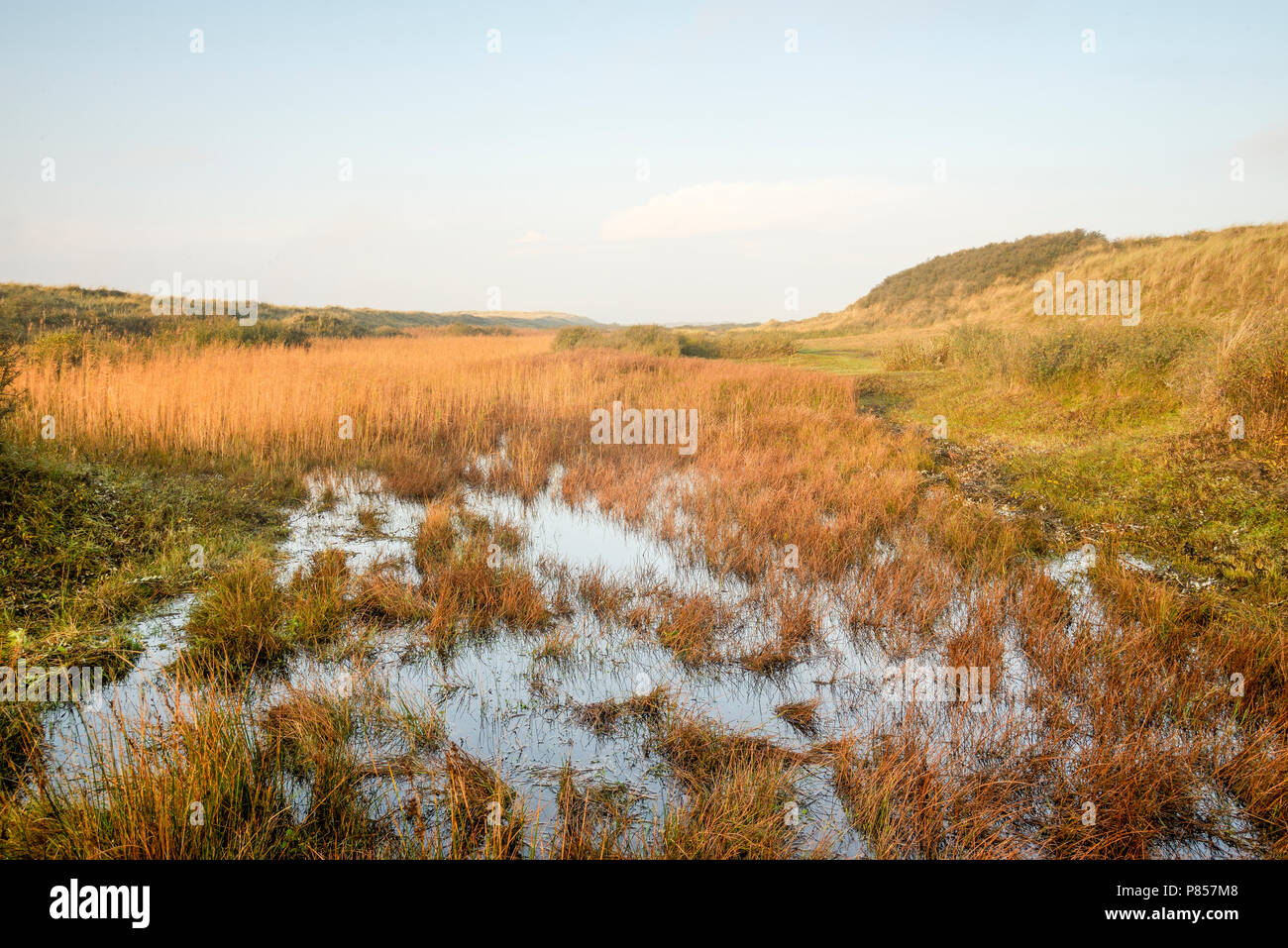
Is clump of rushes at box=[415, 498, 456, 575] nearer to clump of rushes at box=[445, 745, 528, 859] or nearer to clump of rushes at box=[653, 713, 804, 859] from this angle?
clump of rushes at box=[445, 745, 528, 859]

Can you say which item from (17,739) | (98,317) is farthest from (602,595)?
(98,317)

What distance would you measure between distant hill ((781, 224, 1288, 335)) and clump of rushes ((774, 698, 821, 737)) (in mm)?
11258

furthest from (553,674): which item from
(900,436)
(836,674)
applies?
(900,436)

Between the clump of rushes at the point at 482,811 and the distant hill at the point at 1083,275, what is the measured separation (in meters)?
12.9

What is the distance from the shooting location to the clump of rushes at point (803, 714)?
3.17 metres

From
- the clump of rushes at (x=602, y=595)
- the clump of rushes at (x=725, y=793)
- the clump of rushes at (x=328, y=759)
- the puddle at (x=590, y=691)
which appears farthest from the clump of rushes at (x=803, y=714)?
the clump of rushes at (x=328, y=759)

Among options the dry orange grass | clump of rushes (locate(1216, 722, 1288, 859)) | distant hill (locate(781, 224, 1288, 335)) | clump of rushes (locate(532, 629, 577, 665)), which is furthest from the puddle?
distant hill (locate(781, 224, 1288, 335))

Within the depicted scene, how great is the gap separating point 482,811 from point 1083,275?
101 ft

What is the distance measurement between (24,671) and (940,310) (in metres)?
42.5

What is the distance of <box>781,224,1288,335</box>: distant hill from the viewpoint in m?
17.1

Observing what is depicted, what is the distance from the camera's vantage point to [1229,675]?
3486 millimetres

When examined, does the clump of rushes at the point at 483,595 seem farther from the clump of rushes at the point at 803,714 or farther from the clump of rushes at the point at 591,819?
the clump of rushes at the point at 803,714

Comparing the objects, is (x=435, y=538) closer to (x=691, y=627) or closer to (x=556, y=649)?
(x=556, y=649)
